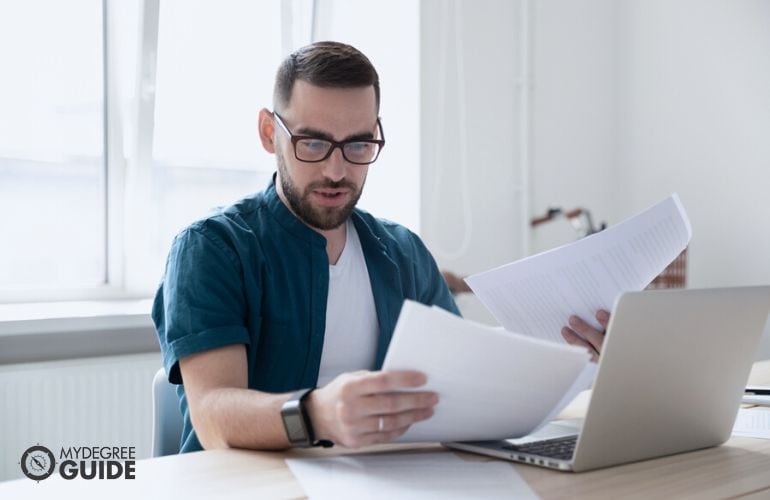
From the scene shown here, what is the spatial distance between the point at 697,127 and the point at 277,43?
177cm

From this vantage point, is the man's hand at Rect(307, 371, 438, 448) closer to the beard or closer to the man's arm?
the man's arm

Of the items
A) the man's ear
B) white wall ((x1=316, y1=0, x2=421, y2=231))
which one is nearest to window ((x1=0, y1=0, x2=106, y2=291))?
white wall ((x1=316, y1=0, x2=421, y2=231))

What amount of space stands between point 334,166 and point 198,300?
0.37m

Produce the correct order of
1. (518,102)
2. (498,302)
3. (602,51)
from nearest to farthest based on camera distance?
(498,302) → (518,102) → (602,51)

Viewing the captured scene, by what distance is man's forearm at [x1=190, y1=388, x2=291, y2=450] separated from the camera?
114 cm

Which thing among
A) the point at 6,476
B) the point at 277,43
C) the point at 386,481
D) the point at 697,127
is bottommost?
the point at 6,476

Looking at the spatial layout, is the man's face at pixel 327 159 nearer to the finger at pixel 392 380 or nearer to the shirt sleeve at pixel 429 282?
the shirt sleeve at pixel 429 282

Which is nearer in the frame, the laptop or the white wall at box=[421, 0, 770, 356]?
the laptop

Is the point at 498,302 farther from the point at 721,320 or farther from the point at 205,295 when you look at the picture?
the point at 205,295

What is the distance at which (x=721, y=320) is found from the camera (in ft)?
3.66

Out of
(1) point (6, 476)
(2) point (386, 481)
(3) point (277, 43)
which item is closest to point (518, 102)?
(3) point (277, 43)

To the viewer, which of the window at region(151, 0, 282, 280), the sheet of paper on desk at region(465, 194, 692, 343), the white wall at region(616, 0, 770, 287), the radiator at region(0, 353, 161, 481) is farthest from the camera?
the white wall at region(616, 0, 770, 287)

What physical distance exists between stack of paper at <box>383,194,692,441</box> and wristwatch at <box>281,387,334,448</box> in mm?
118

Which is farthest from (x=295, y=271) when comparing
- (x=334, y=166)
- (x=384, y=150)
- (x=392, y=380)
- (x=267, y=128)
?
(x=384, y=150)
